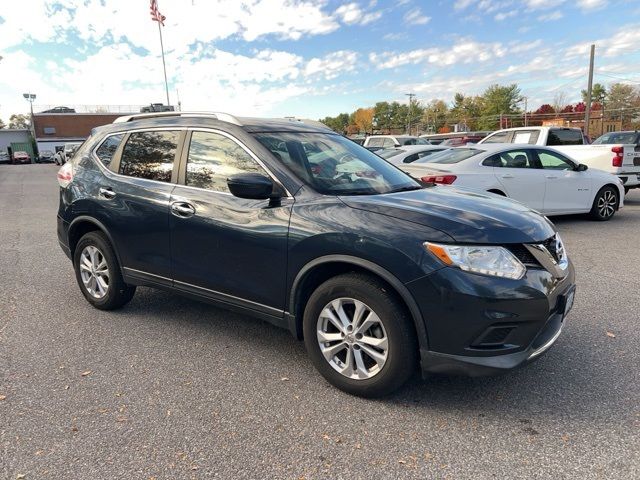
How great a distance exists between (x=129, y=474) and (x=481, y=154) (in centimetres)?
747

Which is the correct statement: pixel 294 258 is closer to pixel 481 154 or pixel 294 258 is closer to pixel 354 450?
pixel 354 450

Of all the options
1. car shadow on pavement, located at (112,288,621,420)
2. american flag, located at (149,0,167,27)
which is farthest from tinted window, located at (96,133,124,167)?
american flag, located at (149,0,167,27)

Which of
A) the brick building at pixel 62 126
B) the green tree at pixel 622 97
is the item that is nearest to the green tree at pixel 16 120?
the brick building at pixel 62 126

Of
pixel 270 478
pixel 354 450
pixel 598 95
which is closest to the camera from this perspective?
pixel 270 478

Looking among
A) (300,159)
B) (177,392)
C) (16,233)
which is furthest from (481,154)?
(16,233)

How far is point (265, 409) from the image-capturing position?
292cm

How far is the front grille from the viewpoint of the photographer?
9.09ft

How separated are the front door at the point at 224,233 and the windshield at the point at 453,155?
563 centimetres

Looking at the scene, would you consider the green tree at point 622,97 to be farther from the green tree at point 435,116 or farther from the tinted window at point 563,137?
the tinted window at point 563,137

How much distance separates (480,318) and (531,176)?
6650mm

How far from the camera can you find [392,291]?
282cm

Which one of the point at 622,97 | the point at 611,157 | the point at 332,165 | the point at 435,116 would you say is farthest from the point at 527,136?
the point at 435,116

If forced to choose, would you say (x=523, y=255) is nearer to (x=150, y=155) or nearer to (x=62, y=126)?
(x=150, y=155)

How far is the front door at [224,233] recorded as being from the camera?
10.6 feet
